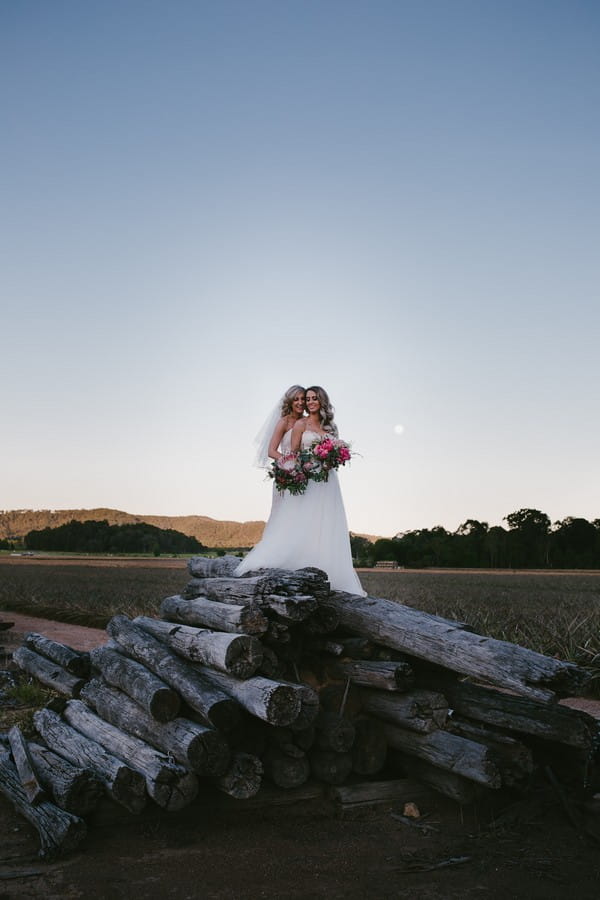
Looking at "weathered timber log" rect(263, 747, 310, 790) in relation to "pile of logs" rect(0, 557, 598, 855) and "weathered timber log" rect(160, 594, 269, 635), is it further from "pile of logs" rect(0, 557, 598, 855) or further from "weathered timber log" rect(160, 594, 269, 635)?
"weathered timber log" rect(160, 594, 269, 635)

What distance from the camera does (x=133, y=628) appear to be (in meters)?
7.08

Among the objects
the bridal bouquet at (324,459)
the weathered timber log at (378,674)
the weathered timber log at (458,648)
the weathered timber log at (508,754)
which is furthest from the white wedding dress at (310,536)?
the weathered timber log at (508,754)

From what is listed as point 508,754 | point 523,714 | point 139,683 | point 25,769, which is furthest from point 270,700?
point 25,769

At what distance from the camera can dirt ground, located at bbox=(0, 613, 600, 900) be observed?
437cm

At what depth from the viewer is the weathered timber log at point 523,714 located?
517 centimetres

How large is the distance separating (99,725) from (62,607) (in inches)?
624

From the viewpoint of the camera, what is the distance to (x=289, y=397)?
29.7 ft

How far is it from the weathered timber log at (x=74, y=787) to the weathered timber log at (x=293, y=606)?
75.9 inches

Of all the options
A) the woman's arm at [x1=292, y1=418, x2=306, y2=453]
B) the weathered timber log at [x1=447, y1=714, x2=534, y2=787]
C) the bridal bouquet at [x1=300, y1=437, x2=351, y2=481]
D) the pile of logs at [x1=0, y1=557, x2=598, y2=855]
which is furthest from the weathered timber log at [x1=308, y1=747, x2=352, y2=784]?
the woman's arm at [x1=292, y1=418, x2=306, y2=453]

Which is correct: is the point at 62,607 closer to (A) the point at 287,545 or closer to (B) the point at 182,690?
(A) the point at 287,545

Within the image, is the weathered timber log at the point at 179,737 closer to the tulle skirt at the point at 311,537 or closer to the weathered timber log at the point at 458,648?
the weathered timber log at the point at 458,648

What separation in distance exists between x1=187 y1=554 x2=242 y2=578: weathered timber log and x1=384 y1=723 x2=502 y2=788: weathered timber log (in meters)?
2.82

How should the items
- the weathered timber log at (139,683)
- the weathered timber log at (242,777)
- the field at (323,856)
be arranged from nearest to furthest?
1. the field at (323,856)
2. the weathered timber log at (242,777)
3. the weathered timber log at (139,683)

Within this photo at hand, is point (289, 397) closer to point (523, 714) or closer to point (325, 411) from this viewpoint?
point (325, 411)
